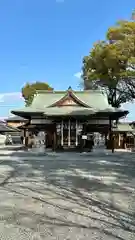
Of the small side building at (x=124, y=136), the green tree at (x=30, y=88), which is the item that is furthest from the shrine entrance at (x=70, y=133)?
the green tree at (x=30, y=88)

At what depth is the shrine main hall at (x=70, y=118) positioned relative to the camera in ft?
120

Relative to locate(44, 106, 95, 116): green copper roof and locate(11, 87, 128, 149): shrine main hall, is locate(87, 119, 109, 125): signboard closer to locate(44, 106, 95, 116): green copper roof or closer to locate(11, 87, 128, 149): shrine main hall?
locate(11, 87, 128, 149): shrine main hall

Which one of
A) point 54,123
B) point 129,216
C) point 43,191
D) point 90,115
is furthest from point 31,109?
point 129,216

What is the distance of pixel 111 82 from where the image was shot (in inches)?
1558

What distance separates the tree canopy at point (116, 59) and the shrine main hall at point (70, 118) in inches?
123

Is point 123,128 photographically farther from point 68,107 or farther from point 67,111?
point 67,111

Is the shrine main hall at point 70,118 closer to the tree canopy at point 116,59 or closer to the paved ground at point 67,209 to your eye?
the tree canopy at point 116,59

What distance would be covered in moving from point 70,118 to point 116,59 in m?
8.18

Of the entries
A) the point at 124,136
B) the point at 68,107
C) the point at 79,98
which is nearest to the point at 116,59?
the point at 68,107

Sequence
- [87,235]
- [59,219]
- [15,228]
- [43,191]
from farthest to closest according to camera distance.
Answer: [43,191], [59,219], [15,228], [87,235]

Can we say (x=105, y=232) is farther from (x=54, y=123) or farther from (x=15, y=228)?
(x=54, y=123)

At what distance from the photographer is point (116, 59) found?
3078cm

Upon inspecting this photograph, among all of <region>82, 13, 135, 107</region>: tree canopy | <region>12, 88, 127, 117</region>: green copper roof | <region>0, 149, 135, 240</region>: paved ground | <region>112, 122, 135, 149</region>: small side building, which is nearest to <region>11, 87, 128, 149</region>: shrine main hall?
<region>12, 88, 127, 117</region>: green copper roof

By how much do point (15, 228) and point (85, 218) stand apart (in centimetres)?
A: 151
